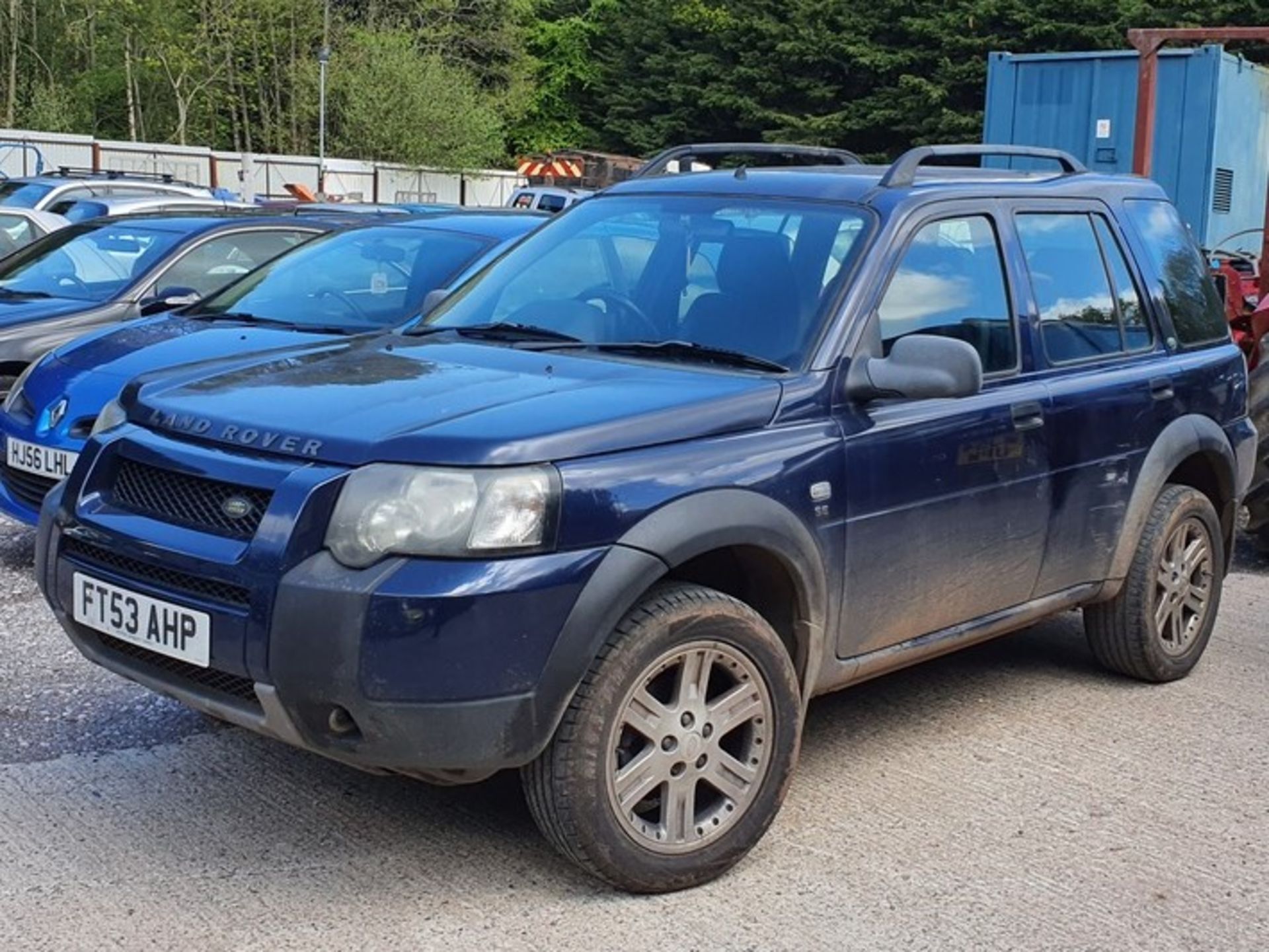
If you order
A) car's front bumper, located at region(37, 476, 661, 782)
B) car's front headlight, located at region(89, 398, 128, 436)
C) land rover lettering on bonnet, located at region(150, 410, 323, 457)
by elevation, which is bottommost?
car's front bumper, located at region(37, 476, 661, 782)

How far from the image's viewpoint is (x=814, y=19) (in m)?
50.4

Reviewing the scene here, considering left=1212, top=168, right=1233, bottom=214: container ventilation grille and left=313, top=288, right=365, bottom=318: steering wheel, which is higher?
left=1212, top=168, right=1233, bottom=214: container ventilation grille

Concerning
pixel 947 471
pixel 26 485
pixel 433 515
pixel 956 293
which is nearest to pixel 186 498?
pixel 433 515

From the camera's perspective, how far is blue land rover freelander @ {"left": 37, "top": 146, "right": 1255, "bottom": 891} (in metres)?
3.53

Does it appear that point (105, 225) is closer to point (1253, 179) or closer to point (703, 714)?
point (703, 714)

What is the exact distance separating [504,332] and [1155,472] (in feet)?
7.55

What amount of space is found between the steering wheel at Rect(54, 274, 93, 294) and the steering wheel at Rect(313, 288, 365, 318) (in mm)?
1911

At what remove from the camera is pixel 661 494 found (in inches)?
148

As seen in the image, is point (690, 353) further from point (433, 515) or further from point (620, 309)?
point (433, 515)

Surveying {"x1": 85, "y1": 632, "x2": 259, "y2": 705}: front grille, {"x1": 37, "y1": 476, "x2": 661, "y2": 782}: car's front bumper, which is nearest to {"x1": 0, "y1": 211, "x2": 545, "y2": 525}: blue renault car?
{"x1": 85, "y1": 632, "x2": 259, "y2": 705}: front grille

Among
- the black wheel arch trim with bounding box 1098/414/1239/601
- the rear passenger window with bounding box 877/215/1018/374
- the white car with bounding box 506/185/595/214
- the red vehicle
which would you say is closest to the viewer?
the rear passenger window with bounding box 877/215/1018/374

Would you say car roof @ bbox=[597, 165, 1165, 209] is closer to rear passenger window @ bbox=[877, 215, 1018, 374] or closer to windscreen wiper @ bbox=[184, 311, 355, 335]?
rear passenger window @ bbox=[877, 215, 1018, 374]

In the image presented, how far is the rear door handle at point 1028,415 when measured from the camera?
4.80 metres

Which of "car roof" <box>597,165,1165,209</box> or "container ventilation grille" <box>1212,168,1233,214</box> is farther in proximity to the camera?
"container ventilation grille" <box>1212,168,1233,214</box>
